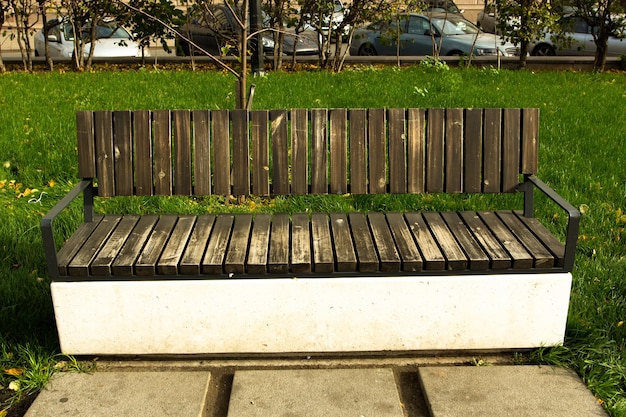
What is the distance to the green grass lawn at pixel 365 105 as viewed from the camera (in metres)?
3.29

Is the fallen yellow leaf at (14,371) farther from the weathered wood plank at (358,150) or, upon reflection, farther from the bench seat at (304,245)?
the weathered wood plank at (358,150)

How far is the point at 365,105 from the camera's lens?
7.51 m

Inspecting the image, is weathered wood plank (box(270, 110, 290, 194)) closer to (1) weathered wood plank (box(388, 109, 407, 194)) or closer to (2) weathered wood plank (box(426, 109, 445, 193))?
(1) weathered wood plank (box(388, 109, 407, 194))

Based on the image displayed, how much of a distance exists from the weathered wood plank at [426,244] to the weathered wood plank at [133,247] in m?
1.21

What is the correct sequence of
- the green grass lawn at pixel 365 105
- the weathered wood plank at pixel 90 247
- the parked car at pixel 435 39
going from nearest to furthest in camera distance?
the weathered wood plank at pixel 90 247
the green grass lawn at pixel 365 105
the parked car at pixel 435 39

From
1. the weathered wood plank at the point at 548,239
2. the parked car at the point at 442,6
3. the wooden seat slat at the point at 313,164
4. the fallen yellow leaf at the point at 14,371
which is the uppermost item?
the parked car at the point at 442,6

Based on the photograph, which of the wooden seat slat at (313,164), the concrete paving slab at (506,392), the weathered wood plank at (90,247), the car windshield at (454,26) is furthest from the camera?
the car windshield at (454,26)

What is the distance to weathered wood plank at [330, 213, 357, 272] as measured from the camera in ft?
10.0

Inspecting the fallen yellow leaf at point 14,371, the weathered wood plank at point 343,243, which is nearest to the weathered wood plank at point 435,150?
the weathered wood plank at point 343,243

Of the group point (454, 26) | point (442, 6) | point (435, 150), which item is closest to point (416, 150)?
point (435, 150)

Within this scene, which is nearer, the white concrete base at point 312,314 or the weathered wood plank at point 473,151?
the white concrete base at point 312,314

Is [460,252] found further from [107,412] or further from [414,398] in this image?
[107,412]

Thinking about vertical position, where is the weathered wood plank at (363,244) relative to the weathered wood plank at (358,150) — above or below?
below

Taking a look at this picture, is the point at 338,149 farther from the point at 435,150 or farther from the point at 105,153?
the point at 105,153
